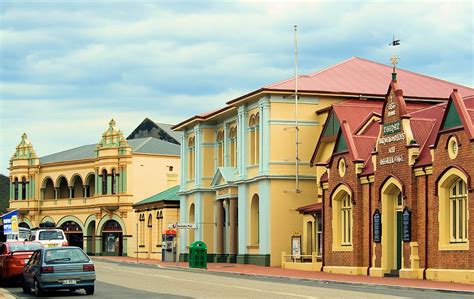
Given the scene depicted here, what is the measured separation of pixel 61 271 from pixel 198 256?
87.1ft

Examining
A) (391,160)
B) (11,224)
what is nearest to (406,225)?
(391,160)

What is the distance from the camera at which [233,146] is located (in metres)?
61.0

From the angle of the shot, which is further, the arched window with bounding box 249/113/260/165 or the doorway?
the arched window with bounding box 249/113/260/165

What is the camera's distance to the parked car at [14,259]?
3173 cm

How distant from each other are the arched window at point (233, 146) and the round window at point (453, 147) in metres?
26.0

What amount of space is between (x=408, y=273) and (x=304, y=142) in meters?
17.4

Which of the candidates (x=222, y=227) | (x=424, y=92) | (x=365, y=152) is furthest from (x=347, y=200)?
(x=222, y=227)

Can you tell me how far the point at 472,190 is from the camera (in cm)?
3372

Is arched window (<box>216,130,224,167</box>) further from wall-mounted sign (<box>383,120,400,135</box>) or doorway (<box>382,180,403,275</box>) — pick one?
doorway (<box>382,180,403,275</box>)

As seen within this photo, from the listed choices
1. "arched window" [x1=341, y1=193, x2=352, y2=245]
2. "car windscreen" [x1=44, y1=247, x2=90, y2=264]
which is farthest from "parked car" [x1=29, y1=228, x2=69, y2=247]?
"car windscreen" [x1=44, y1=247, x2=90, y2=264]

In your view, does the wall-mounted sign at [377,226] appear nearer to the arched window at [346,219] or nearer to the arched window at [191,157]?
the arched window at [346,219]

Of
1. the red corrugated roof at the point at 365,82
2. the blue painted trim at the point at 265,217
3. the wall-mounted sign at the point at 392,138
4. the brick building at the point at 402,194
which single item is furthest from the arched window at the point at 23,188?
the wall-mounted sign at the point at 392,138

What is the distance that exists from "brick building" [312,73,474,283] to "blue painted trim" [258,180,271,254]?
595 centimetres

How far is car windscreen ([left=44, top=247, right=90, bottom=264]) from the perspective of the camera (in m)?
26.8
